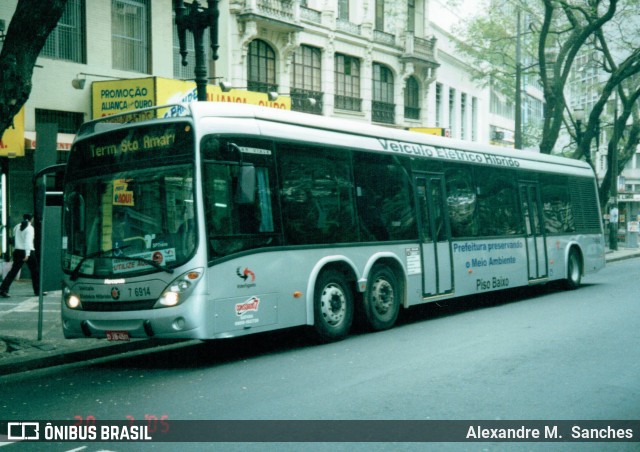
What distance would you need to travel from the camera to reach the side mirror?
8742 mm

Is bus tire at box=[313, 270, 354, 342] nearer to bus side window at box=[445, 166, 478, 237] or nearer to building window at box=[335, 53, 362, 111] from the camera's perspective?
bus side window at box=[445, 166, 478, 237]

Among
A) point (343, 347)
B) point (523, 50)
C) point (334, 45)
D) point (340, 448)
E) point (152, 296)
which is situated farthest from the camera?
point (523, 50)

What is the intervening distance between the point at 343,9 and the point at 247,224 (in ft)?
76.1

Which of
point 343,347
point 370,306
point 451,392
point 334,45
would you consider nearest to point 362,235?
point 370,306

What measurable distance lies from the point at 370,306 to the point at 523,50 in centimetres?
2516

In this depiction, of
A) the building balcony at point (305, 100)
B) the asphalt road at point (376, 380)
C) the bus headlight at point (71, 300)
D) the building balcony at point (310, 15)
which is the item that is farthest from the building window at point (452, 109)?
the bus headlight at point (71, 300)

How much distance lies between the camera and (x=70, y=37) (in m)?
19.5

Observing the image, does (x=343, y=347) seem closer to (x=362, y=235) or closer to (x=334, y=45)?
(x=362, y=235)

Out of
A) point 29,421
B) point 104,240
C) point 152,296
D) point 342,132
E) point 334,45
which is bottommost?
point 29,421

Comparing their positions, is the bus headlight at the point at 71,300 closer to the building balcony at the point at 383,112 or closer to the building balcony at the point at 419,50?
the building balcony at the point at 383,112

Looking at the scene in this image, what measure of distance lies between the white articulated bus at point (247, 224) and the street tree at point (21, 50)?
93 centimetres

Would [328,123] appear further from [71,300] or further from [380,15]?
[380,15]

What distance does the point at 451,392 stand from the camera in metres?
7.07

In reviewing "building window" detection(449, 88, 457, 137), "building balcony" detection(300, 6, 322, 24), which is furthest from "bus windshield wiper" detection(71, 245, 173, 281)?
"building window" detection(449, 88, 457, 137)
